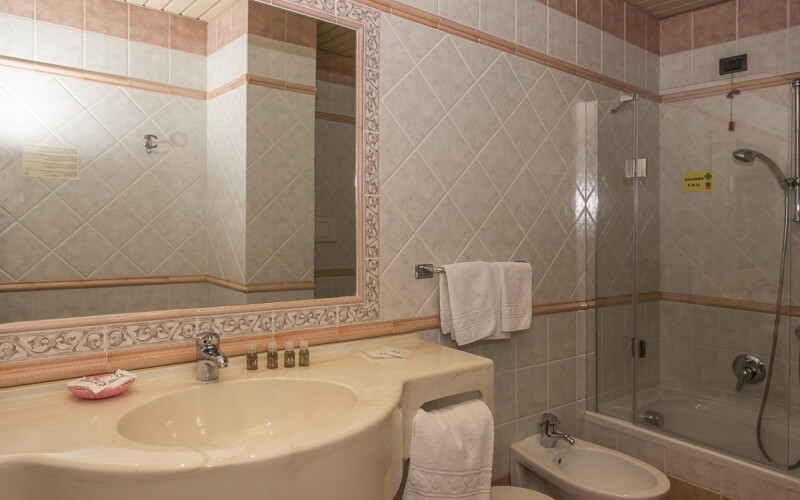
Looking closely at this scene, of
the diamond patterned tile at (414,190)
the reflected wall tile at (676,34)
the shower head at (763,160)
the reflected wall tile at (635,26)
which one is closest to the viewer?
Result: the diamond patterned tile at (414,190)

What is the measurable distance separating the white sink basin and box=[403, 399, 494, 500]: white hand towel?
581mm

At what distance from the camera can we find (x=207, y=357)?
1.26 m

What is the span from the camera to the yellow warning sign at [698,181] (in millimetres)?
2135

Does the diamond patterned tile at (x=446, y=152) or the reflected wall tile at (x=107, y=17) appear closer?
the reflected wall tile at (x=107, y=17)

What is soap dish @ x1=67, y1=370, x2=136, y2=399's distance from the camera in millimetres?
1095

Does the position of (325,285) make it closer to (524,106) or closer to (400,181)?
(400,181)

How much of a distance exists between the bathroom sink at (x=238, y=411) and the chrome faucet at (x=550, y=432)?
1157mm

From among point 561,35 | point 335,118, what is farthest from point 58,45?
point 561,35

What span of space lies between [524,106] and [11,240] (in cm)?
178

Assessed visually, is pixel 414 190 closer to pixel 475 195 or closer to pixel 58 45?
pixel 475 195

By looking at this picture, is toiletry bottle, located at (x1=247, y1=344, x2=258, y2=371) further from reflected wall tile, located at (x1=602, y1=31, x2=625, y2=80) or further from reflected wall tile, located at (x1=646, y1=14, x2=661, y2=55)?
reflected wall tile, located at (x1=646, y1=14, x2=661, y2=55)

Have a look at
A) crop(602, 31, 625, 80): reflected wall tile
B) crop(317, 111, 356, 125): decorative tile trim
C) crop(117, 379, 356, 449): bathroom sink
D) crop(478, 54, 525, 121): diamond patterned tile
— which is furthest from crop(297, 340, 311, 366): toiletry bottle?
crop(602, 31, 625, 80): reflected wall tile

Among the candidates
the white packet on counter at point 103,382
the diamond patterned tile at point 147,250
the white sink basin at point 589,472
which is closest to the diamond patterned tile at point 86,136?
the diamond patterned tile at point 147,250

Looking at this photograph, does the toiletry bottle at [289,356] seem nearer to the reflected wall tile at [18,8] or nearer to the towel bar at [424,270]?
the towel bar at [424,270]
